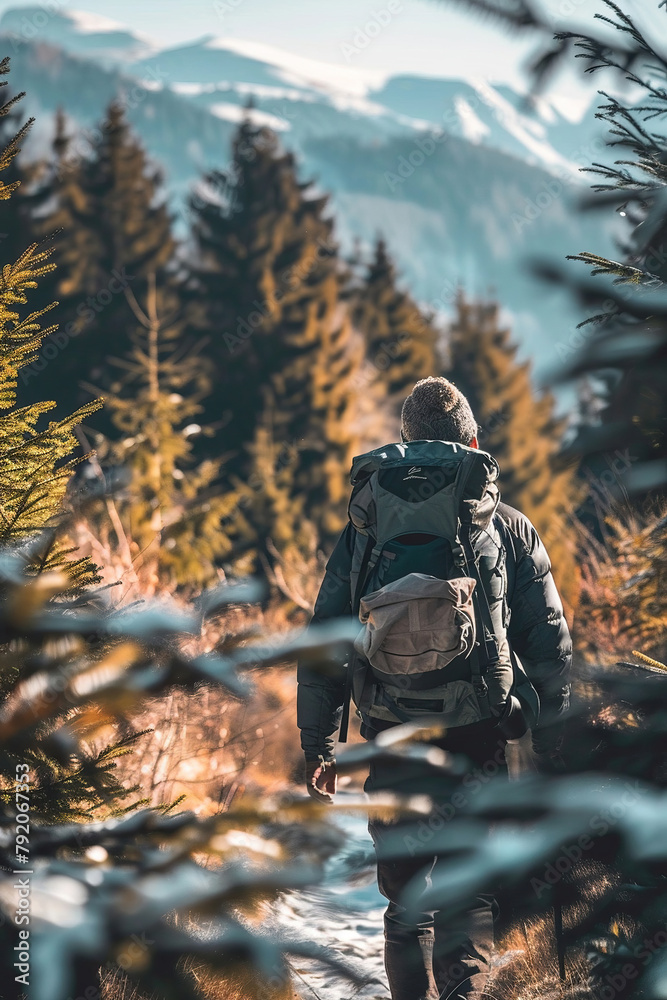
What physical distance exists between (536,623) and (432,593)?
1.92 feet

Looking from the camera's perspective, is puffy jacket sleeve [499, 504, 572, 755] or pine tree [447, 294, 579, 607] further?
pine tree [447, 294, 579, 607]

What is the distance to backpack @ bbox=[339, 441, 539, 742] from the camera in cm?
236

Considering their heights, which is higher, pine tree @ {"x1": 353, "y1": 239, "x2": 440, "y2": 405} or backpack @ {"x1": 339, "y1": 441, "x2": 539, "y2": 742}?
backpack @ {"x1": 339, "y1": 441, "x2": 539, "y2": 742}

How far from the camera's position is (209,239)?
2184 cm

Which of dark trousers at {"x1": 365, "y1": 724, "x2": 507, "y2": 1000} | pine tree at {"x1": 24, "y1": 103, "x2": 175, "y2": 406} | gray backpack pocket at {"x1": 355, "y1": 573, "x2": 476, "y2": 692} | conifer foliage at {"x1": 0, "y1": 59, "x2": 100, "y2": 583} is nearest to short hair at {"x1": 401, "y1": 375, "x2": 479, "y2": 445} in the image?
gray backpack pocket at {"x1": 355, "y1": 573, "x2": 476, "y2": 692}

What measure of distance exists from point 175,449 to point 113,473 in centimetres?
95

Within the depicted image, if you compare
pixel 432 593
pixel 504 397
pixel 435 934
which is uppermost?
pixel 432 593

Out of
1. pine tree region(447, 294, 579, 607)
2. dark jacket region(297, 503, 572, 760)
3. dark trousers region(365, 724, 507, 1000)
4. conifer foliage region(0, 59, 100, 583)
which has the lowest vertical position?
pine tree region(447, 294, 579, 607)

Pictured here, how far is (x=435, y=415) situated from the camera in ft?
9.54

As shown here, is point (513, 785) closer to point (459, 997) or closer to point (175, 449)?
point (459, 997)

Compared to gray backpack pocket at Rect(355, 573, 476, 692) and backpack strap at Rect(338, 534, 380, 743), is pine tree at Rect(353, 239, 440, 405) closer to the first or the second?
backpack strap at Rect(338, 534, 380, 743)

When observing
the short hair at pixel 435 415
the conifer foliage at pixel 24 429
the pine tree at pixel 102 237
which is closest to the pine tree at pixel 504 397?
the pine tree at pixel 102 237

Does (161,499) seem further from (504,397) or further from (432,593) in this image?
(504,397)

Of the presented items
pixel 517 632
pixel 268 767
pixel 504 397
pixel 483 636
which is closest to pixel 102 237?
pixel 504 397
